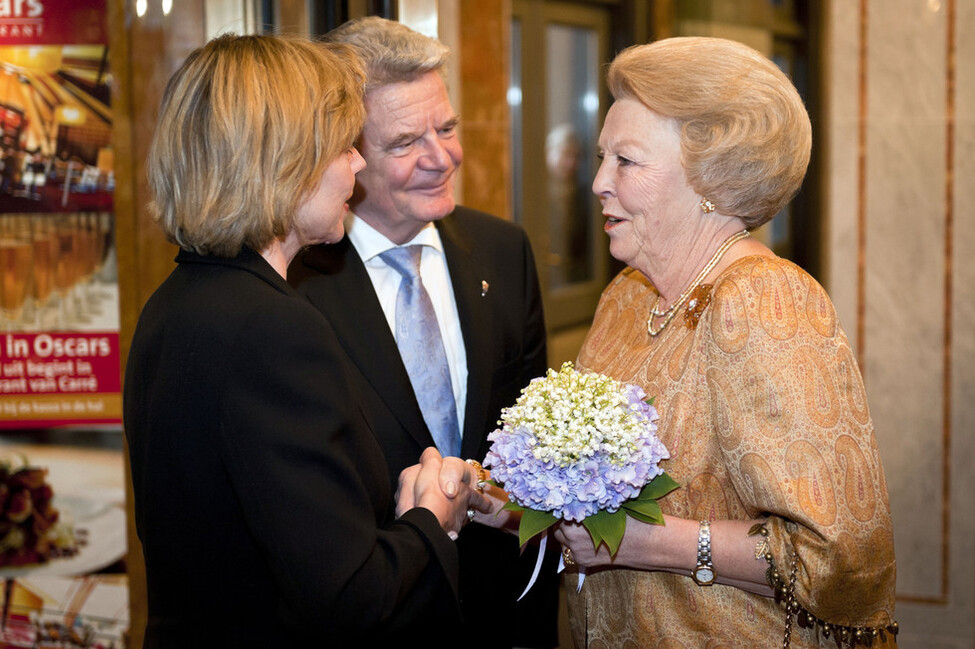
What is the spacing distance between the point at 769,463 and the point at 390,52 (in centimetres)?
133

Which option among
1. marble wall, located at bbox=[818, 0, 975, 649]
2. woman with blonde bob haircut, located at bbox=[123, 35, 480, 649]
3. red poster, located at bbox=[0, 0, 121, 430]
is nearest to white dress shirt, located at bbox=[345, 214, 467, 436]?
woman with blonde bob haircut, located at bbox=[123, 35, 480, 649]

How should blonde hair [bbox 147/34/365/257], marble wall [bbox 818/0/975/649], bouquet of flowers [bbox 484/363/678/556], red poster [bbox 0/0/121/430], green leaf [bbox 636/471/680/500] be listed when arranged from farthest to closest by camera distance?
marble wall [bbox 818/0/975/649], red poster [bbox 0/0/121/430], green leaf [bbox 636/471/680/500], bouquet of flowers [bbox 484/363/678/556], blonde hair [bbox 147/34/365/257]

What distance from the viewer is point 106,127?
3.08 metres

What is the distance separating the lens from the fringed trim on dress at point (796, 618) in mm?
1736

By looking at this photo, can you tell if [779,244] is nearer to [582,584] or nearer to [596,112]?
[596,112]

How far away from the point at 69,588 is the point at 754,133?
2.71m

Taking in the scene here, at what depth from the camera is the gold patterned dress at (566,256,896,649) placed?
1.69 meters

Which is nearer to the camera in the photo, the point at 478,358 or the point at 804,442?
the point at 804,442

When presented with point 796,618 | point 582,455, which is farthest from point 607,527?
point 796,618

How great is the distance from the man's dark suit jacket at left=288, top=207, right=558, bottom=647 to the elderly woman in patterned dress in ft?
1.19

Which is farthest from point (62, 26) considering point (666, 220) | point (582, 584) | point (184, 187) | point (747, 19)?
point (747, 19)

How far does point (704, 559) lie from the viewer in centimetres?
180

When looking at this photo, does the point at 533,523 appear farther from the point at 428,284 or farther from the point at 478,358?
the point at 428,284

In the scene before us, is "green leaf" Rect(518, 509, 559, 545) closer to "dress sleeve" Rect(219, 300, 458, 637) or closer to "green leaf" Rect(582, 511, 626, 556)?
"green leaf" Rect(582, 511, 626, 556)
